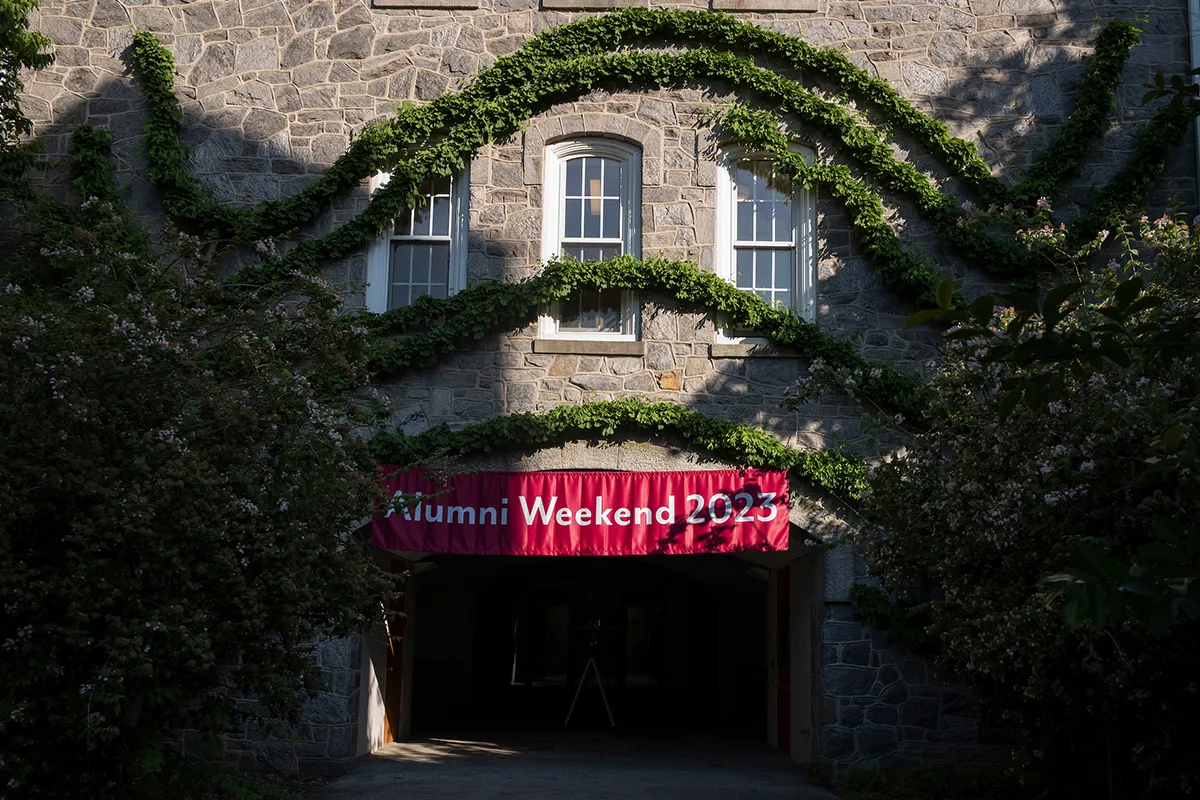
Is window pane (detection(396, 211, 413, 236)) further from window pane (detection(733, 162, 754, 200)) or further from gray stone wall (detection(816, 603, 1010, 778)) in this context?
gray stone wall (detection(816, 603, 1010, 778))

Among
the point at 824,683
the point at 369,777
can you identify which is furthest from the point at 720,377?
the point at 369,777

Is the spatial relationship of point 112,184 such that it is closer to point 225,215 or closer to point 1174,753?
point 225,215

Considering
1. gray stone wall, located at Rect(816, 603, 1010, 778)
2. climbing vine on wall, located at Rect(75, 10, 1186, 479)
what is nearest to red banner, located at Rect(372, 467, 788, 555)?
gray stone wall, located at Rect(816, 603, 1010, 778)

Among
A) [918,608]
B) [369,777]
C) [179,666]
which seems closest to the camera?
[179,666]

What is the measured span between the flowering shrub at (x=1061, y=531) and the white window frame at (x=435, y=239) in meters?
4.50

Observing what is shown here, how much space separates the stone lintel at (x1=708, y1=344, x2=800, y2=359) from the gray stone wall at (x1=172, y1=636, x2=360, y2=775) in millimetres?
3966

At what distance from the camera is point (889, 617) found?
1007 cm

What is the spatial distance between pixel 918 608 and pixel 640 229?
4.45 metres

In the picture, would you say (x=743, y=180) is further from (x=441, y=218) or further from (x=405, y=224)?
(x=405, y=224)

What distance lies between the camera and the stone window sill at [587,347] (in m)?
10.5

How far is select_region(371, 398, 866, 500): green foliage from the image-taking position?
1021 cm

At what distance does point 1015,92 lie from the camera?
1104 centimetres

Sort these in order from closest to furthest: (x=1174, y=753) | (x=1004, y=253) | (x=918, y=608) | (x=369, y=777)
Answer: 1. (x=1174, y=753)
2. (x=918, y=608)
3. (x=369, y=777)
4. (x=1004, y=253)

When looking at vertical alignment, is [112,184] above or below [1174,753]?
above
